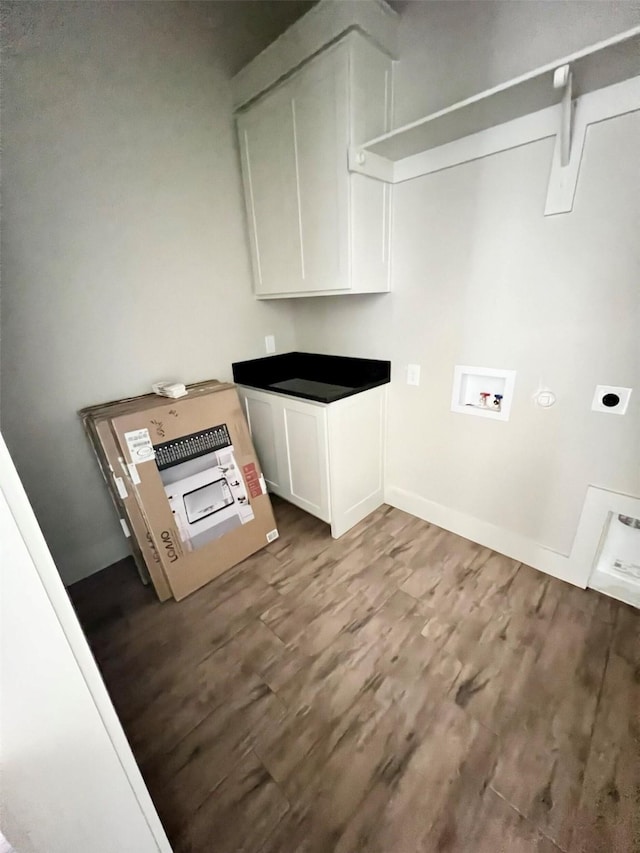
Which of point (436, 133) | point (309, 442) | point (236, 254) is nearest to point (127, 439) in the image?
point (309, 442)

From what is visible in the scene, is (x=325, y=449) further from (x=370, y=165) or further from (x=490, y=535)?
(x=370, y=165)

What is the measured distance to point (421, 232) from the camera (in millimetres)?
1750

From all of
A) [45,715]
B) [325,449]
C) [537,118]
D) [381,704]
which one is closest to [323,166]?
[537,118]

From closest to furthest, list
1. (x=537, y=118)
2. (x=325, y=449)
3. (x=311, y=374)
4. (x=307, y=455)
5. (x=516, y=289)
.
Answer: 1. (x=537, y=118)
2. (x=516, y=289)
3. (x=325, y=449)
4. (x=307, y=455)
5. (x=311, y=374)

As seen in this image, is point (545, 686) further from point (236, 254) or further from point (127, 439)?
point (236, 254)

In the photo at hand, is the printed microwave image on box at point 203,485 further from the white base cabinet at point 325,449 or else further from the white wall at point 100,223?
the white wall at point 100,223

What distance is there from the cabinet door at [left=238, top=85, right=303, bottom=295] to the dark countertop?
52 cm

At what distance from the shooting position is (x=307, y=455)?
6.61 ft

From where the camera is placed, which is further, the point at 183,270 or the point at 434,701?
the point at 183,270

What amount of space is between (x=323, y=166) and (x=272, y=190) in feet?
1.25

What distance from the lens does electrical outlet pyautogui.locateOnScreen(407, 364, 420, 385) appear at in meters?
1.96

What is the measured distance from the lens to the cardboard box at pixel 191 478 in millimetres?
1618

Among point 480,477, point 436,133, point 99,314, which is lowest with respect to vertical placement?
point 480,477

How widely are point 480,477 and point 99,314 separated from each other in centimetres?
214
